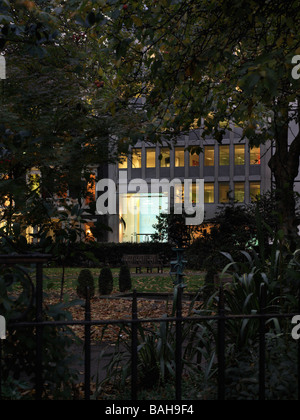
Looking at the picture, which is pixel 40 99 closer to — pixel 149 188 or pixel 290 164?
pixel 290 164

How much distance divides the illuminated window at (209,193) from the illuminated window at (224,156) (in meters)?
2.39

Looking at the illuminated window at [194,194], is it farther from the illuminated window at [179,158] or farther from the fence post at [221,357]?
the fence post at [221,357]

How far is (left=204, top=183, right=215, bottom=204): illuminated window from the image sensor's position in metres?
43.8

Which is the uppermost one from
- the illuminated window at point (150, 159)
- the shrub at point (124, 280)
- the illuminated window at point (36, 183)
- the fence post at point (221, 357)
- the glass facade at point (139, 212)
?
the illuminated window at point (150, 159)

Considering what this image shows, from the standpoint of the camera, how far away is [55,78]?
37.0ft

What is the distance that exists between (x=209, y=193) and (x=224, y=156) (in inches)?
154

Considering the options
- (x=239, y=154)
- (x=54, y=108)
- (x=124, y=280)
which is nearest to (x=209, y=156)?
(x=239, y=154)

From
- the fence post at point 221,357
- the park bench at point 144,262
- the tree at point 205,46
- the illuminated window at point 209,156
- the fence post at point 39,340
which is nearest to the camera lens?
the fence post at point 39,340

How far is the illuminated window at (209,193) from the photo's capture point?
144 feet

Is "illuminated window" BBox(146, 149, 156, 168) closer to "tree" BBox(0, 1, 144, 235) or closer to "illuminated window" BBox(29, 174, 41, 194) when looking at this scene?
"tree" BBox(0, 1, 144, 235)

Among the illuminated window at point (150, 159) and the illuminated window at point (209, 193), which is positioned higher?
the illuminated window at point (150, 159)

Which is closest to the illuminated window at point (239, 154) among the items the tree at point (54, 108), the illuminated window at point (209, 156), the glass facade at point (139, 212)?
the illuminated window at point (209, 156)

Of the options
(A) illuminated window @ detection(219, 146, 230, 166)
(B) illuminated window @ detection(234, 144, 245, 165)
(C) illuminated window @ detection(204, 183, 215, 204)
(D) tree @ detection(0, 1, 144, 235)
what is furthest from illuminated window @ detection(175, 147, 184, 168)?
(D) tree @ detection(0, 1, 144, 235)

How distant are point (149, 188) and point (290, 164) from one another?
32892mm
